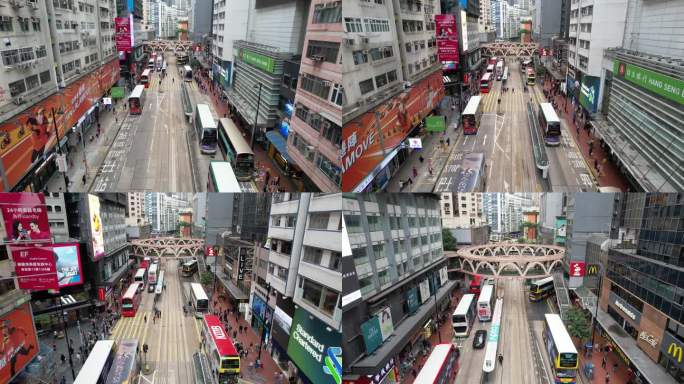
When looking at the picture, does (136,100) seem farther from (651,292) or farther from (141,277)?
(651,292)

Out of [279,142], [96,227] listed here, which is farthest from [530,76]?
[96,227]

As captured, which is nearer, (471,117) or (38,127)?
(38,127)

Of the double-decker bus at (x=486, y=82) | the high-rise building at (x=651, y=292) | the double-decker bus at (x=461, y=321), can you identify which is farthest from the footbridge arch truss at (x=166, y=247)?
the high-rise building at (x=651, y=292)

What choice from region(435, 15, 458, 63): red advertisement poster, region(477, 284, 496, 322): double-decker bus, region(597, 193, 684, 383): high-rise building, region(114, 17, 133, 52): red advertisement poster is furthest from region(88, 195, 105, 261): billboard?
region(597, 193, 684, 383): high-rise building

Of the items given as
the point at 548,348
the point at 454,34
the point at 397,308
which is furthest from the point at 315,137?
the point at 548,348

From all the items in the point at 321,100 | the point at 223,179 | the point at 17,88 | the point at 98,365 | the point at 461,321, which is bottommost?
the point at 461,321

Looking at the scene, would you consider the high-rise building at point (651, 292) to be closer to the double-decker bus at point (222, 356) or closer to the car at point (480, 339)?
the car at point (480, 339)

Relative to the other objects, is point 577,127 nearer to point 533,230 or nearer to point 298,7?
point 298,7
